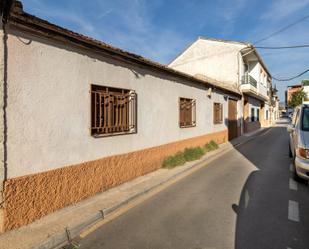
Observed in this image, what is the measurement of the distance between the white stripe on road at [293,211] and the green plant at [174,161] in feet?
13.4

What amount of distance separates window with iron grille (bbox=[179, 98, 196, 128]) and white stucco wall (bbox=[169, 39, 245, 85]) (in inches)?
400

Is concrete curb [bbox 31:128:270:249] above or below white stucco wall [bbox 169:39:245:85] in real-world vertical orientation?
below

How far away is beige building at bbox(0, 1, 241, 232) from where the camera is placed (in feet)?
13.2

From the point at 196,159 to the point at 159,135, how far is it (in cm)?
251

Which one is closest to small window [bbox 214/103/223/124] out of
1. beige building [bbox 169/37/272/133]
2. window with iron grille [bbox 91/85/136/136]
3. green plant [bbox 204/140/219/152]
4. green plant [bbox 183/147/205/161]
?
green plant [bbox 204/140/219/152]

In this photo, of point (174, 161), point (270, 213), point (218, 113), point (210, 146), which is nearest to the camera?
point (270, 213)

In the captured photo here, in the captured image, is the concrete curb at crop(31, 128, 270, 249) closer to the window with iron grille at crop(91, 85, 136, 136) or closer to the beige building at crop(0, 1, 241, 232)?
the beige building at crop(0, 1, 241, 232)

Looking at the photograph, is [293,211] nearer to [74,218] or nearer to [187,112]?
[74,218]

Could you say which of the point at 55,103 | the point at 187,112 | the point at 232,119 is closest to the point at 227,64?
the point at 232,119

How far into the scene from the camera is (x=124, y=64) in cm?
667

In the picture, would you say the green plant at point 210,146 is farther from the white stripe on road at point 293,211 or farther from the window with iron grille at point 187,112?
the white stripe on road at point 293,211

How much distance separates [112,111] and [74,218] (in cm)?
276

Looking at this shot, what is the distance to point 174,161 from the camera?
8977 millimetres

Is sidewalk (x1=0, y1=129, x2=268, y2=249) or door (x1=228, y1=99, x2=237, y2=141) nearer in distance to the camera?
sidewalk (x1=0, y1=129, x2=268, y2=249)
